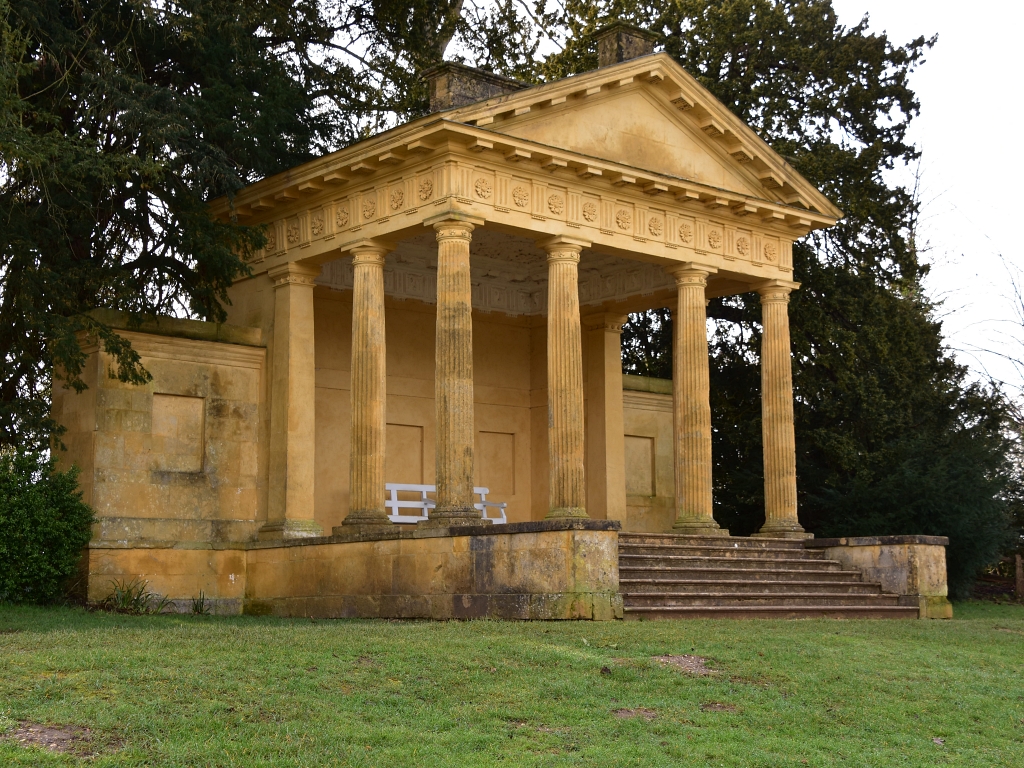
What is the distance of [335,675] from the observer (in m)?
11.2

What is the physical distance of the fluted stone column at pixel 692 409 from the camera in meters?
23.2

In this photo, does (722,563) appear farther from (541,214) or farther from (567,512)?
(541,214)

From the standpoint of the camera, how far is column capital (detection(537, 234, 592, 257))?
863 inches

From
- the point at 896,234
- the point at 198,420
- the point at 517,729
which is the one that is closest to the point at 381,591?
the point at 198,420

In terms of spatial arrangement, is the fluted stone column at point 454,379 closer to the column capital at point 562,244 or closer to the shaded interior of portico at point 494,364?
the column capital at point 562,244

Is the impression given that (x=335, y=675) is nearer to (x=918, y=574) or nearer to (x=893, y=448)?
(x=918, y=574)

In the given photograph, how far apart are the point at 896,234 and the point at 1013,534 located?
308 inches

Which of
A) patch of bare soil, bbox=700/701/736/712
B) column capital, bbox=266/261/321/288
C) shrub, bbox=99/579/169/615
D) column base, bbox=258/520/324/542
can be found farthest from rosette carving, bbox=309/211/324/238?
patch of bare soil, bbox=700/701/736/712

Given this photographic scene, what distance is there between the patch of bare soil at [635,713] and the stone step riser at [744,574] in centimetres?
772

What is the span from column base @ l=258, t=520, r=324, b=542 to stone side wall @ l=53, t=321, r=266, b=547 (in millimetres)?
520

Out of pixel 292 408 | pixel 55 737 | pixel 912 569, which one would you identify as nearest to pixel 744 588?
pixel 912 569

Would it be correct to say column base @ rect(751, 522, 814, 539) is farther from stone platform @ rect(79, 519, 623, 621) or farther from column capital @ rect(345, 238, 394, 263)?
column capital @ rect(345, 238, 394, 263)

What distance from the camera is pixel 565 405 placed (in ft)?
69.1

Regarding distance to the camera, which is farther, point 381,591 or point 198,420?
point 198,420
